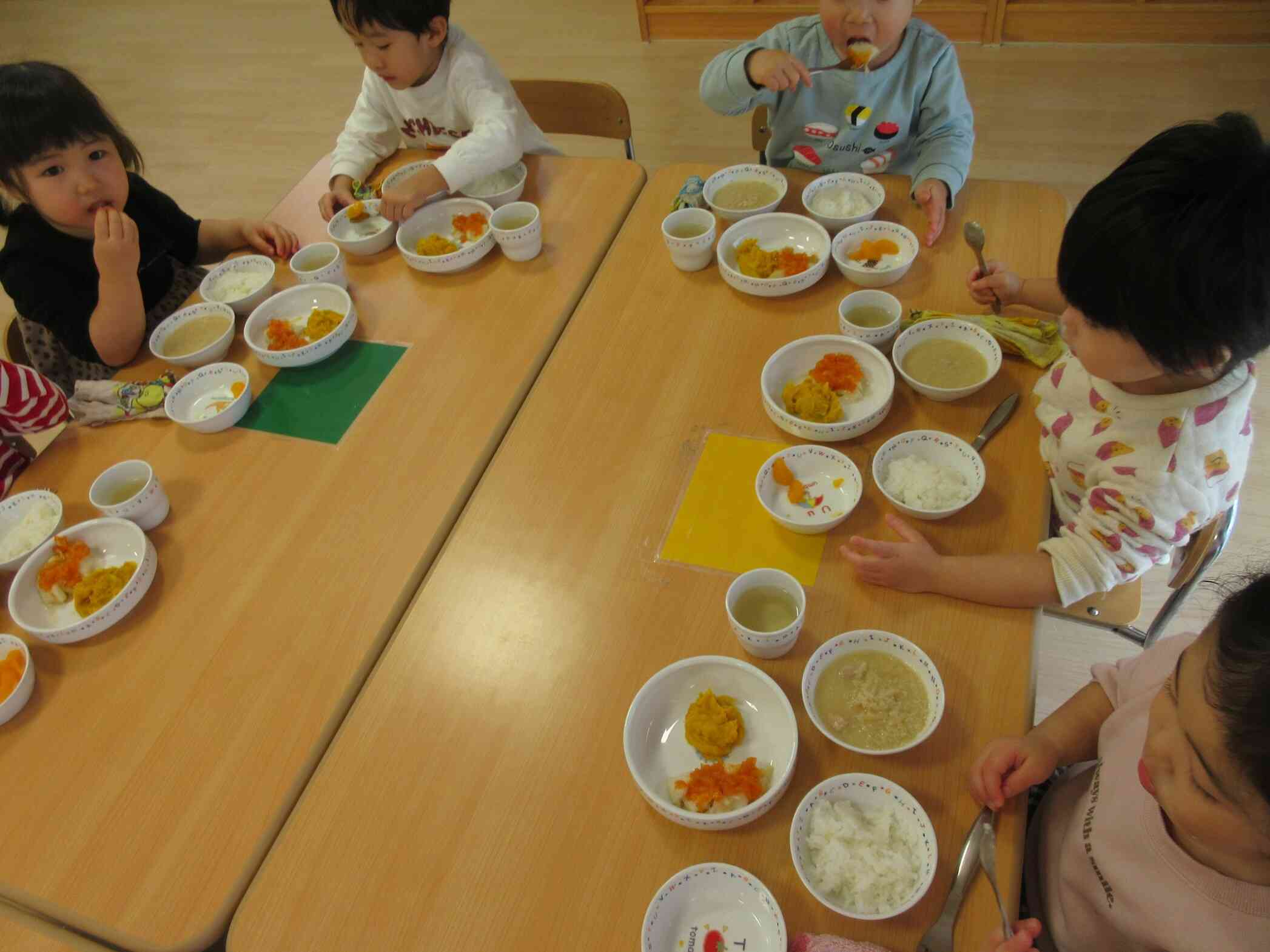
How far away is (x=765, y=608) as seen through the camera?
3.51 feet

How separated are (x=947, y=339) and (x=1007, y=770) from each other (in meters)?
0.73

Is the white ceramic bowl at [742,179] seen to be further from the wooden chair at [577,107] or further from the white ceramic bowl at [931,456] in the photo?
the white ceramic bowl at [931,456]

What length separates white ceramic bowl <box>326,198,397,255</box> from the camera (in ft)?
5.67

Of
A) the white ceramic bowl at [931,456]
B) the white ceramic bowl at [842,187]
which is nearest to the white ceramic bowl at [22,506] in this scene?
the white ceramic bowl at [931,456]

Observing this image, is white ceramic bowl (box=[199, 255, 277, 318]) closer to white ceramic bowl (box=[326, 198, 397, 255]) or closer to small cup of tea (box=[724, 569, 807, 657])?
white ceramic bowl (box=[326, 198, 397, 255])

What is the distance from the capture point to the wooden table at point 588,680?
0.90 m

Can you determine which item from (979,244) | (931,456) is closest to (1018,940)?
(931,456)

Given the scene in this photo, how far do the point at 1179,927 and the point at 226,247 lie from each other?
6.94ft

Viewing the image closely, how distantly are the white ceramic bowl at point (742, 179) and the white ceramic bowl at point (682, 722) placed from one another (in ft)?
3.14

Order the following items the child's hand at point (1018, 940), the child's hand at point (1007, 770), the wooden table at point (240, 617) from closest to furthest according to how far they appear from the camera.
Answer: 1. the child's hand at point (1018, 940)
2. the child's hand at point (1007, 770)
3. the wooden table at point (240, 617)

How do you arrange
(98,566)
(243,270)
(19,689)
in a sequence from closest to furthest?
(19,689)
(98,566)
(243,270)

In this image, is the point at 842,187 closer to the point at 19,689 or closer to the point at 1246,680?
the point at 1246,680

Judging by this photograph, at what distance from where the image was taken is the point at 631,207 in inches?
69.4

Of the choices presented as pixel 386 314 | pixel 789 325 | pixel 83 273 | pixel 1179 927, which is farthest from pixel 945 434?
pixel 83 273
